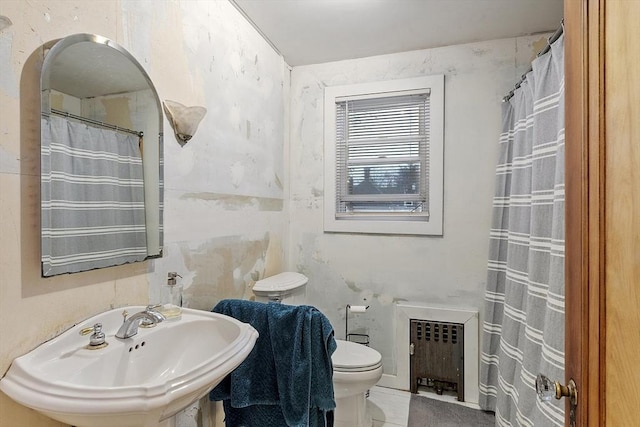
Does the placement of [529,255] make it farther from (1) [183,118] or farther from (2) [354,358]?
(1) [183,118]

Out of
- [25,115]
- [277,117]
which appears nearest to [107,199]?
[25,115]

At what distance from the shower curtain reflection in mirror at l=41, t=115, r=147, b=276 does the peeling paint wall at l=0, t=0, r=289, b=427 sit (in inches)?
1.4

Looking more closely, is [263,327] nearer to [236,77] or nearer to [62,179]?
[62,179]

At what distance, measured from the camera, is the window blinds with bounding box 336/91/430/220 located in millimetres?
2475

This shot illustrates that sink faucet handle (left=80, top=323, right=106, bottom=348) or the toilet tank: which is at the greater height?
sink faucet handle (left=80, top=323, right=106, bottom=348)

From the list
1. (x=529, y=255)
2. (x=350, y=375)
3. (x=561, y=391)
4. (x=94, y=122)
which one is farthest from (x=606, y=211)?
(x=350, y=375)

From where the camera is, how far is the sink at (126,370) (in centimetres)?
76

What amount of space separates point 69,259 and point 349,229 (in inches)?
72.3

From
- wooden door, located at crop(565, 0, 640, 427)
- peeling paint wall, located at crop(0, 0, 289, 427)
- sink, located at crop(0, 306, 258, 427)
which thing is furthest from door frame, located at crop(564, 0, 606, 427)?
peeling paint wall, located at crop(0, 0, 289, 427)

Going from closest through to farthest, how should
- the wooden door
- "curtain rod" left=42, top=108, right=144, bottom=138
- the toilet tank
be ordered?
1. the wooden door
2. "curtain rod" left=42, top=108, right=144, bottom=138
3. the toilet tank

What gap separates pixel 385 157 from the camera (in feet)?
8.38

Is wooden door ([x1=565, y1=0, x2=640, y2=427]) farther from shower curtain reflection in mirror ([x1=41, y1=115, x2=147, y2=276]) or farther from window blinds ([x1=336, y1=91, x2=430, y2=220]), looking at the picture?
window blinds ([x1=336, y1=91, x2=430, y2=220])

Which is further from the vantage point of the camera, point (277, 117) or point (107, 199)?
point (277, 117)

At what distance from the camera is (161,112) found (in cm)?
Answer: 137
